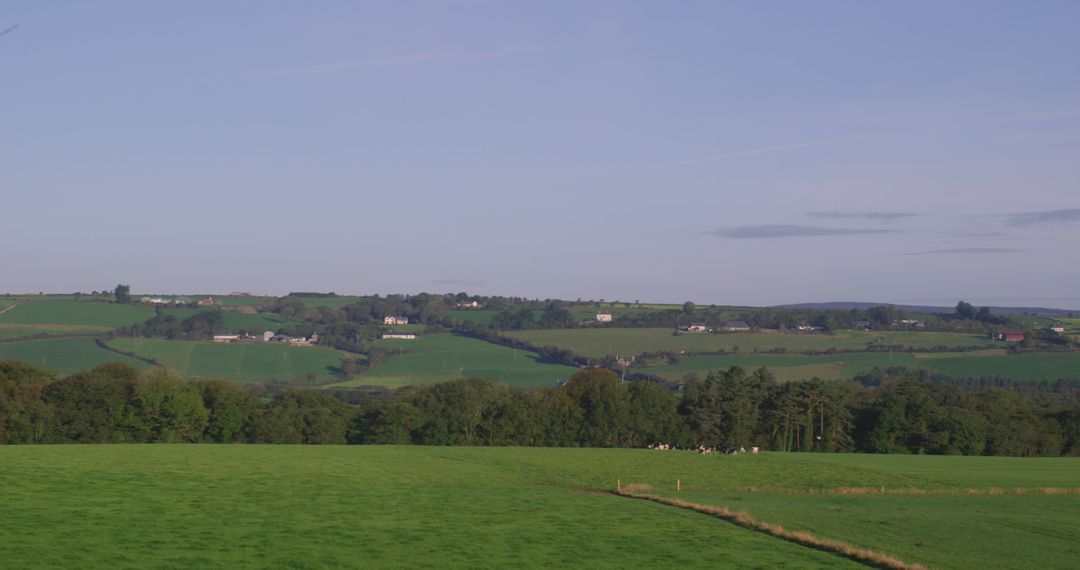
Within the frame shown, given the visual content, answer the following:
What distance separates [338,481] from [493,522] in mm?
13977

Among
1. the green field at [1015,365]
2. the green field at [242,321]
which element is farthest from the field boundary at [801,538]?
the green field at [242,321]

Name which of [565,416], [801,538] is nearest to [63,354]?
[565,416]

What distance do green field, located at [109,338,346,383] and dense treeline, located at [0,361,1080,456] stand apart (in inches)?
2159

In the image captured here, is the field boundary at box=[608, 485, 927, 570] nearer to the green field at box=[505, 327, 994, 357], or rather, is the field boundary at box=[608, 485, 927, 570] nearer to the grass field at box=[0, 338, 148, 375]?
the grass field at box=[0, 338, 148, 375]

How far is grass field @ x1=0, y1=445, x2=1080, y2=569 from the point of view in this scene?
27891mm

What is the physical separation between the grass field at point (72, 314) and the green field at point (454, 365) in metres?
42.5

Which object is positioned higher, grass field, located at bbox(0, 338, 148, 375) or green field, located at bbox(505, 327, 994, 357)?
green field, located at bbox(505, 327, 994, 357)

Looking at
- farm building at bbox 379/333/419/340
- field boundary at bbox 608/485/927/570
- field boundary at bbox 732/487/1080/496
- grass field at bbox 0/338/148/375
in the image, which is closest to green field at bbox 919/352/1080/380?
farm building at bbox 379/333/419/340

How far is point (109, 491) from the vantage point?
38.4m

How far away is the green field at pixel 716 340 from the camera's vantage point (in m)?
166

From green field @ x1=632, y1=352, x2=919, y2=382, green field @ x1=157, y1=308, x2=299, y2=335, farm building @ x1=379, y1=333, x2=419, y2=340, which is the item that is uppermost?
green field @ x1=157, y1=308, x2=299, y2=335

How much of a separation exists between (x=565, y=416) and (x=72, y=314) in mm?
113842

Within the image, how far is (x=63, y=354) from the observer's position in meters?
143

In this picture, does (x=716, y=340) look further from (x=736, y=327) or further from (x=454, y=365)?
(x=454, y=365)
